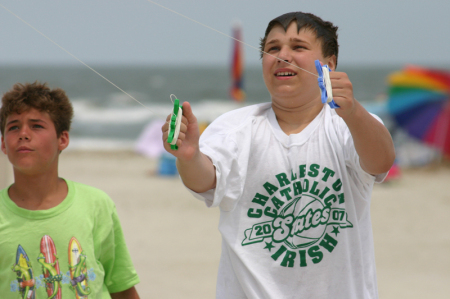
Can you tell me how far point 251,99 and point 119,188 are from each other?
25.5 meters

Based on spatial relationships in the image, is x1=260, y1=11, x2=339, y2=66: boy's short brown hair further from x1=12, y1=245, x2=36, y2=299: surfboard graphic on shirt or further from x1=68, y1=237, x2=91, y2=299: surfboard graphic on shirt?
x1=12, y1=245, x2=36, y2=299: surfboard graphic on shirt

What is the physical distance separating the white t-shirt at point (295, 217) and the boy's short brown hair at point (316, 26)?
1.12 feet

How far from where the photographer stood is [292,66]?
1.83 metres

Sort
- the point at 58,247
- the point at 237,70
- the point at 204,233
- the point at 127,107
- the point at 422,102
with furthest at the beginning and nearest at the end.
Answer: the point at 127,107, the point at 237,70, the point at 422,102, the point at 204,233, the point at 58,247

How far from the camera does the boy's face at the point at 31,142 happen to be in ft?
6.24

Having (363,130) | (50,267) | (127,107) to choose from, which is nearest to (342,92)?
(363,130)

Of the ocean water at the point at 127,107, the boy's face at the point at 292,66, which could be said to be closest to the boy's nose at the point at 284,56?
the boy's face at the point at 292,66

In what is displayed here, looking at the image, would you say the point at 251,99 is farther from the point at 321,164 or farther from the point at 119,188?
the point at 321,164

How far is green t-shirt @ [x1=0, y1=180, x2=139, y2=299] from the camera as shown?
71.6 inches

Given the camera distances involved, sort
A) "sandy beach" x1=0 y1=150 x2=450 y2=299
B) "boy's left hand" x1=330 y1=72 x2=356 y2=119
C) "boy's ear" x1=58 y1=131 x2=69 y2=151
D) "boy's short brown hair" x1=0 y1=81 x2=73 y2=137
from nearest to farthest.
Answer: "boy's left hand" x1=330 y1=72 x2=356 y2=119 → "boy's short brown hair" x1=0 y1=81 x2=73 y2=137 → "boy's ear" x1=58 y1=131 x2=69 y2=151 → "sandy beach" x1=0 y1=150 x2=450 y2=299

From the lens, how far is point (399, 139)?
12.6 metres

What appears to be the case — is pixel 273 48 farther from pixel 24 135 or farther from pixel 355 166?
pixel 24 135

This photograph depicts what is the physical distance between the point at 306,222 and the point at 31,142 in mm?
1101

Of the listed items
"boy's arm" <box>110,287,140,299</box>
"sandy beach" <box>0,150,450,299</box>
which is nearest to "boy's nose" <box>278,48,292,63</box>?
"boy's arm" <box>110,287,140,299</box>
